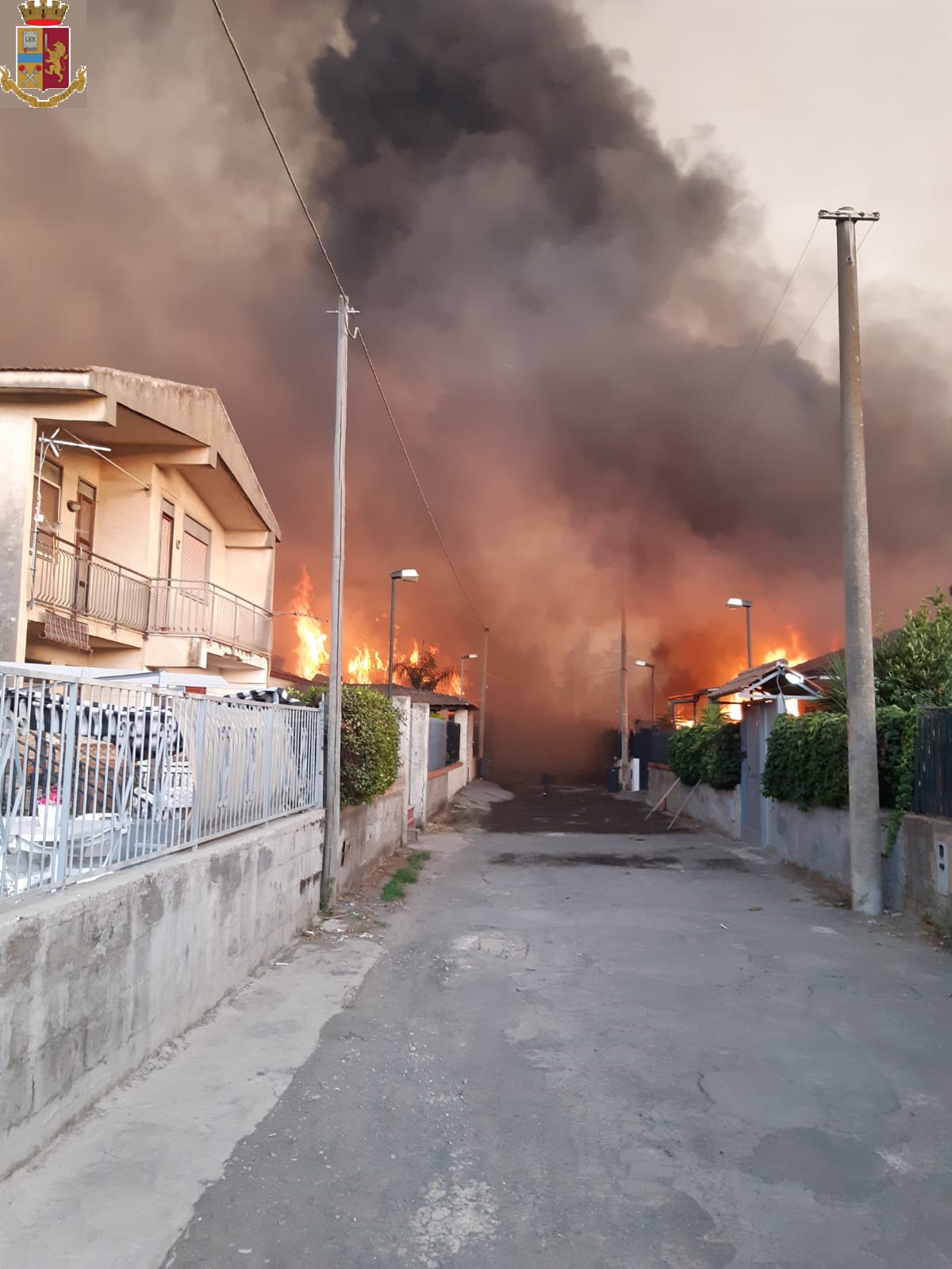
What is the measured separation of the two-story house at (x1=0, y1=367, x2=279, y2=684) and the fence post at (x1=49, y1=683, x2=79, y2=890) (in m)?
10.9

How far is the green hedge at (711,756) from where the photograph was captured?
20531mm

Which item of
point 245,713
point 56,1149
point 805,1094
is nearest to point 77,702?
point 56,1149

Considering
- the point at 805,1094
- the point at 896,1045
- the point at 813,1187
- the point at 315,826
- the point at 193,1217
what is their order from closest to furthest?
the point at 193,1217
the point at 813,1187
the point at 805,1094
the point at 896,1045
the point at 315,826

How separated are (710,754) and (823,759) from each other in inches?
327

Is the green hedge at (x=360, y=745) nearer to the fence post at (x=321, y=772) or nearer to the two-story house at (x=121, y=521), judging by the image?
the fence post at (x=321, y=772)

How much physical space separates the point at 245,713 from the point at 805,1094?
5305 mm

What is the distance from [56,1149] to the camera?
4.10m

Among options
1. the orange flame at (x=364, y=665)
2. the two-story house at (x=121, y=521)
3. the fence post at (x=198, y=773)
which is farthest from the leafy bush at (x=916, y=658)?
the orange flame at (x=364, y=665)

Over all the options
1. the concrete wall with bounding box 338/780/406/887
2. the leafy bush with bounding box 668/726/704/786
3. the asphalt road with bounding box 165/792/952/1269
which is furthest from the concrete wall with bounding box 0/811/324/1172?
the leafy bush with bounding box 668/726/704/786

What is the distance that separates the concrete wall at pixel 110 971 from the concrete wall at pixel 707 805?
14.7m

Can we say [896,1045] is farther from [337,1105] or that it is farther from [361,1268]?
[361,1268]

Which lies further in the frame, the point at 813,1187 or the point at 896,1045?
the point at 896,1045

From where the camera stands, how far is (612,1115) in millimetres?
4707

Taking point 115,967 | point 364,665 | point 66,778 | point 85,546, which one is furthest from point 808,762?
point 364,665
